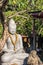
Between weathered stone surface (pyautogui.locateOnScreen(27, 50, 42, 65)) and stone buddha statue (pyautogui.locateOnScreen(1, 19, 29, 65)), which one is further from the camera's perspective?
stone buddha statue (pyautogui.locateOnScreen(1, 19, 29, 65))

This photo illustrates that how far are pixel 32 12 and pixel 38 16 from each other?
49 cm

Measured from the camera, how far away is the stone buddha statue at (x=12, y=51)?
28.2 ft

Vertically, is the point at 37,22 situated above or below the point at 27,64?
above

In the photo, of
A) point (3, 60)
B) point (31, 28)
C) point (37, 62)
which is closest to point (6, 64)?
point (3, 60)

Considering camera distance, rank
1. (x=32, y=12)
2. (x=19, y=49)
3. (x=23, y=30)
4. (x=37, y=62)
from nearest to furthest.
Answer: (x=37, y=62)
(x=19, y=49)
(x=32, y=12)
(x=23, y=30)

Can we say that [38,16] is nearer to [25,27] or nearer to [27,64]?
[25,27]

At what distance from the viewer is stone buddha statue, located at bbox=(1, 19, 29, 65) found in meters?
8.59

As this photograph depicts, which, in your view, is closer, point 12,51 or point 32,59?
point 32,59

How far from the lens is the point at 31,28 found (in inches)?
525

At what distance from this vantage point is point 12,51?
28.7 feet

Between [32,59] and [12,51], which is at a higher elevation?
[12,51]

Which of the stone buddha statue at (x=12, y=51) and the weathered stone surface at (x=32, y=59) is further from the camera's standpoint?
the stone buddha statue at (x=12, y=51)

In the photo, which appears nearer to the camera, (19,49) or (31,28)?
(19,49)

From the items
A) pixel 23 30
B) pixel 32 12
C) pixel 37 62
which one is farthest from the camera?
pixel 23 30
